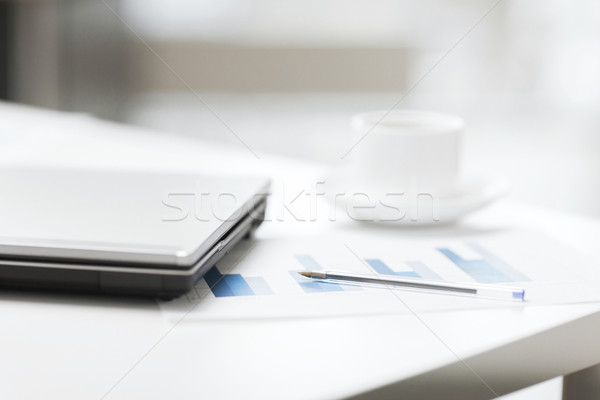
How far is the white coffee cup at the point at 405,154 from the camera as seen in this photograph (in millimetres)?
601

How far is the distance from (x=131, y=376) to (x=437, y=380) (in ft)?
0.45

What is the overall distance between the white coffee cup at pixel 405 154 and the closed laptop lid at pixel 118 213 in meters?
0.10

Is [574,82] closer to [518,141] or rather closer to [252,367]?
[518,141]

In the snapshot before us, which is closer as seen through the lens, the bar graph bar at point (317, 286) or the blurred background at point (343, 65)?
the bar graph bar at point (317, 286)

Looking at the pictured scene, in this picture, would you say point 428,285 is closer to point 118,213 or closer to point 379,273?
point 379,273

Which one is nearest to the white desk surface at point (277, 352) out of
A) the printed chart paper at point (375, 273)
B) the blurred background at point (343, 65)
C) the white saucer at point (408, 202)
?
the printed chart paper at point (375, 273)

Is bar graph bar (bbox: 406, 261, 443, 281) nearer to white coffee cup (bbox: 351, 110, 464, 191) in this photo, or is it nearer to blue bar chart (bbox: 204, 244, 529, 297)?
blue bar chart (bbox: 204, 244, 529, 297)

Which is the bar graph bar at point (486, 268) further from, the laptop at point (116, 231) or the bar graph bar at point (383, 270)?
the laptop at point (116, 231)

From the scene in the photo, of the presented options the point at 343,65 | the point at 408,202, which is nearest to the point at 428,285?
the point at 408,202

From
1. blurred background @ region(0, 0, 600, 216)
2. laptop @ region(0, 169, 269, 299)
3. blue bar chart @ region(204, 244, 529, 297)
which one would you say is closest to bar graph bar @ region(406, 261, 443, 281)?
blue bar chart @ region(204, 244, 529, 297)

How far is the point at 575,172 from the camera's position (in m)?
2.53

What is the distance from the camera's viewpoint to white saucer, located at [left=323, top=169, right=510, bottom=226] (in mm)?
587

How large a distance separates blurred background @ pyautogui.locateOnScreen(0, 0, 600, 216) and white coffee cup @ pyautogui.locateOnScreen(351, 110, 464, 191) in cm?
245

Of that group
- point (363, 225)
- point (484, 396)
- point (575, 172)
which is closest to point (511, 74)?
point (575, 172)
